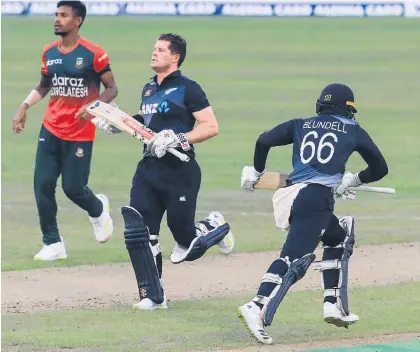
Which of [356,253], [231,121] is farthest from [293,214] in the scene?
[231,121]

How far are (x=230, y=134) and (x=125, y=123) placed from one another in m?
12.6

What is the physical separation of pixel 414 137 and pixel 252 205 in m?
6.84

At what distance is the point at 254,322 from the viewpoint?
403 inches

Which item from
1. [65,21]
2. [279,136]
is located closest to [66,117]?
[65,21]

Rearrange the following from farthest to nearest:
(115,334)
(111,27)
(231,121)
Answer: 1. (111,27)
2. (231,121)
3. (115,334)

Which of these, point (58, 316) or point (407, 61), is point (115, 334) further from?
point (407, 61)

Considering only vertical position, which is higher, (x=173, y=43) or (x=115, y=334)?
(x=173, y=43)

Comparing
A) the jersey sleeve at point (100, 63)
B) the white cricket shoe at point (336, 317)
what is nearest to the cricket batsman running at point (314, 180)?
the white cricket shoe at point (336, 317)

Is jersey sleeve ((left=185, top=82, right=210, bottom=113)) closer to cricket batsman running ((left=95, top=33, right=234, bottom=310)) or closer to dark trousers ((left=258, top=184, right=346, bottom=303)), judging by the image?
cricket batsman running ((left=95, top=33, right=234, bottom=310))

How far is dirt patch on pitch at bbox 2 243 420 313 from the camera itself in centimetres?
1220

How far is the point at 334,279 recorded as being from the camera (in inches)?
432

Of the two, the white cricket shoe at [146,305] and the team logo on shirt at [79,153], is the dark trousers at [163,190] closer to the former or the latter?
the white cricket shoe at [146,305]

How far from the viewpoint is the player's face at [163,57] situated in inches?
463

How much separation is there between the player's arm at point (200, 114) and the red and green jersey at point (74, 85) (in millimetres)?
2647
